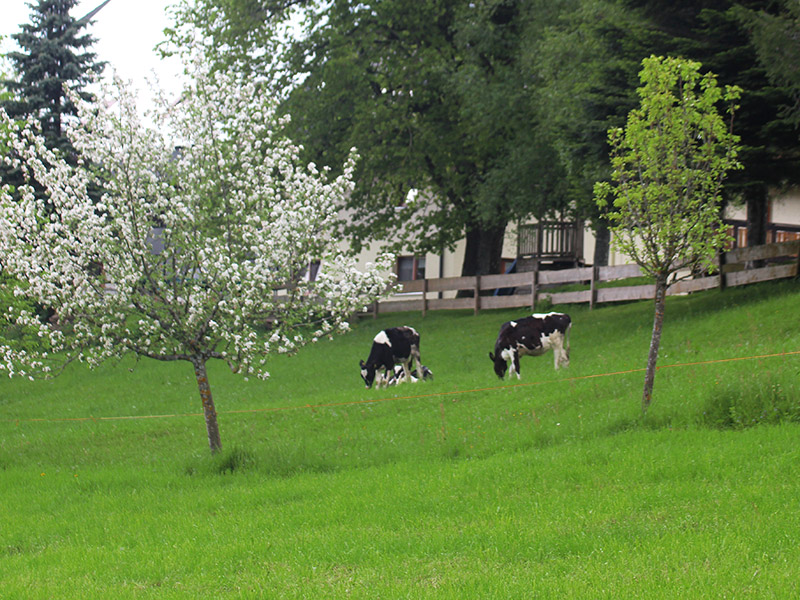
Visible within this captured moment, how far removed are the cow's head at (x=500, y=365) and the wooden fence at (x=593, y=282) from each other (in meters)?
4.19

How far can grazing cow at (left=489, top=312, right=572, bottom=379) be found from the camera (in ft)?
67.1

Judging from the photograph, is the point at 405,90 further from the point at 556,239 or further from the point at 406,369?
the point at 406,369

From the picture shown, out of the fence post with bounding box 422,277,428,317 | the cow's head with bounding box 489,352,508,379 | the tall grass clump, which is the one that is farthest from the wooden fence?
the tall grass clump

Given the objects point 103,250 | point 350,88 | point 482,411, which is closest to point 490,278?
point 350,88

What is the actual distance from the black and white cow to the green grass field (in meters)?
1.58

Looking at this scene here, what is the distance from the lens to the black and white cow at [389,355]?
22.4m

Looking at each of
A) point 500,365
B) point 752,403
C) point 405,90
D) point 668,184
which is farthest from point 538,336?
point 405,90

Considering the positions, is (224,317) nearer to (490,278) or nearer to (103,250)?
(103,250)

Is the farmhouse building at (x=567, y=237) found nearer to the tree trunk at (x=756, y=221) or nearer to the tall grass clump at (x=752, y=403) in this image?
the tree trunk at (x=756, y=221)

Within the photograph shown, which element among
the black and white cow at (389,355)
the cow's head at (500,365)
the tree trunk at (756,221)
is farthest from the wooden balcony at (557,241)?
the cow's head at (500,365)

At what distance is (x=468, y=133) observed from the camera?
32.0 m

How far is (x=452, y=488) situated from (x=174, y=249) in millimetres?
6615

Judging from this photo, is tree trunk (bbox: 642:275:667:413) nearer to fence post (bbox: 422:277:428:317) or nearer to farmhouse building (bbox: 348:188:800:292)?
farmhouse building (bbox: 348:188:800:292)

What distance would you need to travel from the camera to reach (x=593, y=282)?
29.5m
